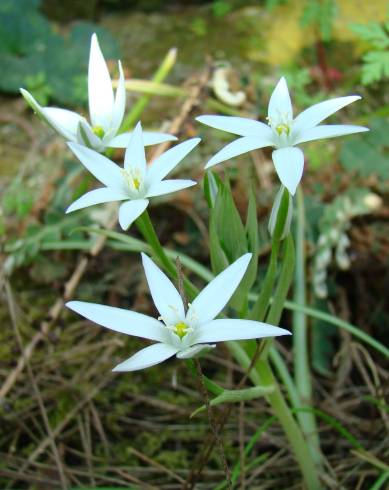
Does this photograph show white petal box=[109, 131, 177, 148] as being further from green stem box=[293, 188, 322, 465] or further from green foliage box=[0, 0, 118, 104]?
green foliage box=[0, 0, 118, 104]

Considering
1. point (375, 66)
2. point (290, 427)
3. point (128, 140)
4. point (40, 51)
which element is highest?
point (40, 51)

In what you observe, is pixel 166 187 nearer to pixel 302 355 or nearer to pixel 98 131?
pixel 98 131

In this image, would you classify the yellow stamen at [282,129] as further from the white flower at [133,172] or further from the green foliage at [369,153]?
the green foliage at [369,153]

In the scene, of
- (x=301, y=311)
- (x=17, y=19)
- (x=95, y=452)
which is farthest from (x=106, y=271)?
(x=17, y=19)

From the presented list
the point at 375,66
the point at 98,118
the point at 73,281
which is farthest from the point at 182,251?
the point at 98,118

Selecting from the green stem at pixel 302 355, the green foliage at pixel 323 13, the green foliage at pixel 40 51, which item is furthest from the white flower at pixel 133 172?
the green foliage at pixel 40 51

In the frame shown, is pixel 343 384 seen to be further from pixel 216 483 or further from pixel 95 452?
pixel 95 452
